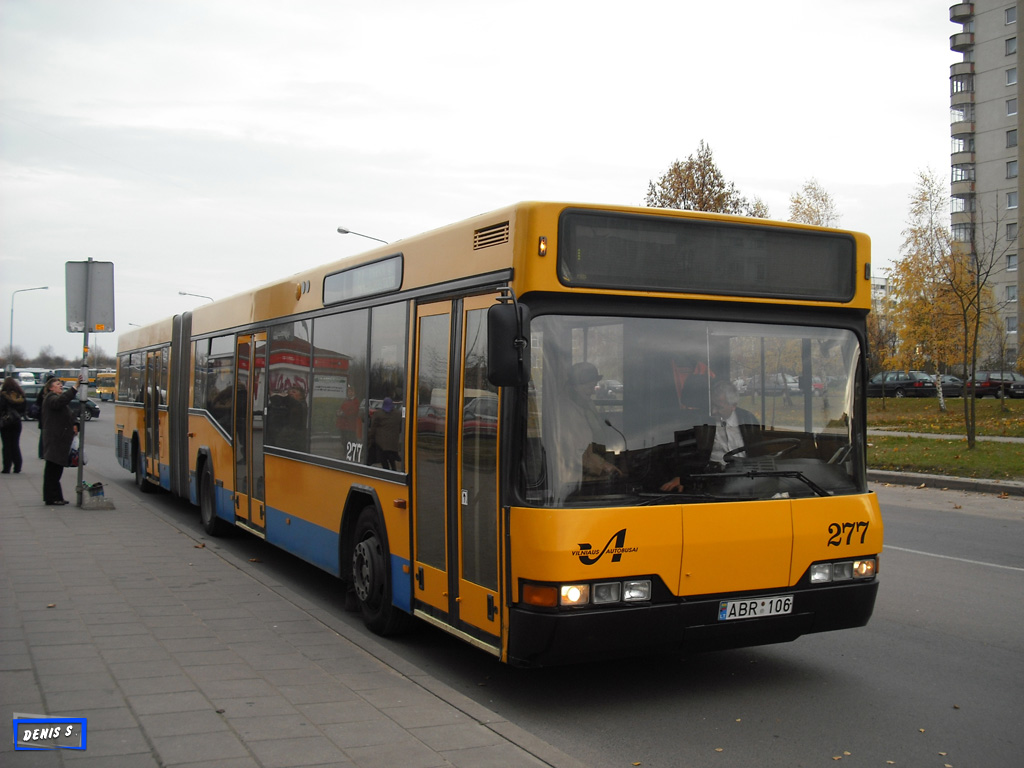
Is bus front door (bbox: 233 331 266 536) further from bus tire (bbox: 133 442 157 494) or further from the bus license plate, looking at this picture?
bus tire (bbox: 133 442 157 494)

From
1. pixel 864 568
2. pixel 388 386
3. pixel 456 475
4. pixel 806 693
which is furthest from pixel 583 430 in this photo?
pixel 388 386

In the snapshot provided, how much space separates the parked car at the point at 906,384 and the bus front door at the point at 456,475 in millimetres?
49408

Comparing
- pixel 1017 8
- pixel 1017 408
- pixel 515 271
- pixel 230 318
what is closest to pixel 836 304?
pixel 515 271

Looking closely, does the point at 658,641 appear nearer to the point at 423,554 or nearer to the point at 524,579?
the point at 524,579

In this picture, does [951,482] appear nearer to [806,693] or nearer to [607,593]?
[806,693]

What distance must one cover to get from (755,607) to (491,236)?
2.62m

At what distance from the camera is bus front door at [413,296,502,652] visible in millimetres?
5648

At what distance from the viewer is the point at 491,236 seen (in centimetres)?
582

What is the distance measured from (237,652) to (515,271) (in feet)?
10.4

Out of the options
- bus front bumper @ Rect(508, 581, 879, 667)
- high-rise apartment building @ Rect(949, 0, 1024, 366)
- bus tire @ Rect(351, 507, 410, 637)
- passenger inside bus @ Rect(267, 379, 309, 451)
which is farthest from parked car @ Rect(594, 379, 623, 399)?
high-rise apartment building @ Rect(949, 0, 1024, 366)

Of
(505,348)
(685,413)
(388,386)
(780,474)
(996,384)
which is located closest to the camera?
(505,348)

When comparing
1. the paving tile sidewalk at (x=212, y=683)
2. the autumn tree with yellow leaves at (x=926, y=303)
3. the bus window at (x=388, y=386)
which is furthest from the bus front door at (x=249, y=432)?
the autumn tree with yellow leaves at (x=926, y=303)

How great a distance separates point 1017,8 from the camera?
73.9 m

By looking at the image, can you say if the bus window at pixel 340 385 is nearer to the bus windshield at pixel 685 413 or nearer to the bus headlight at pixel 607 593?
the bus windshield at pixel 685 413
